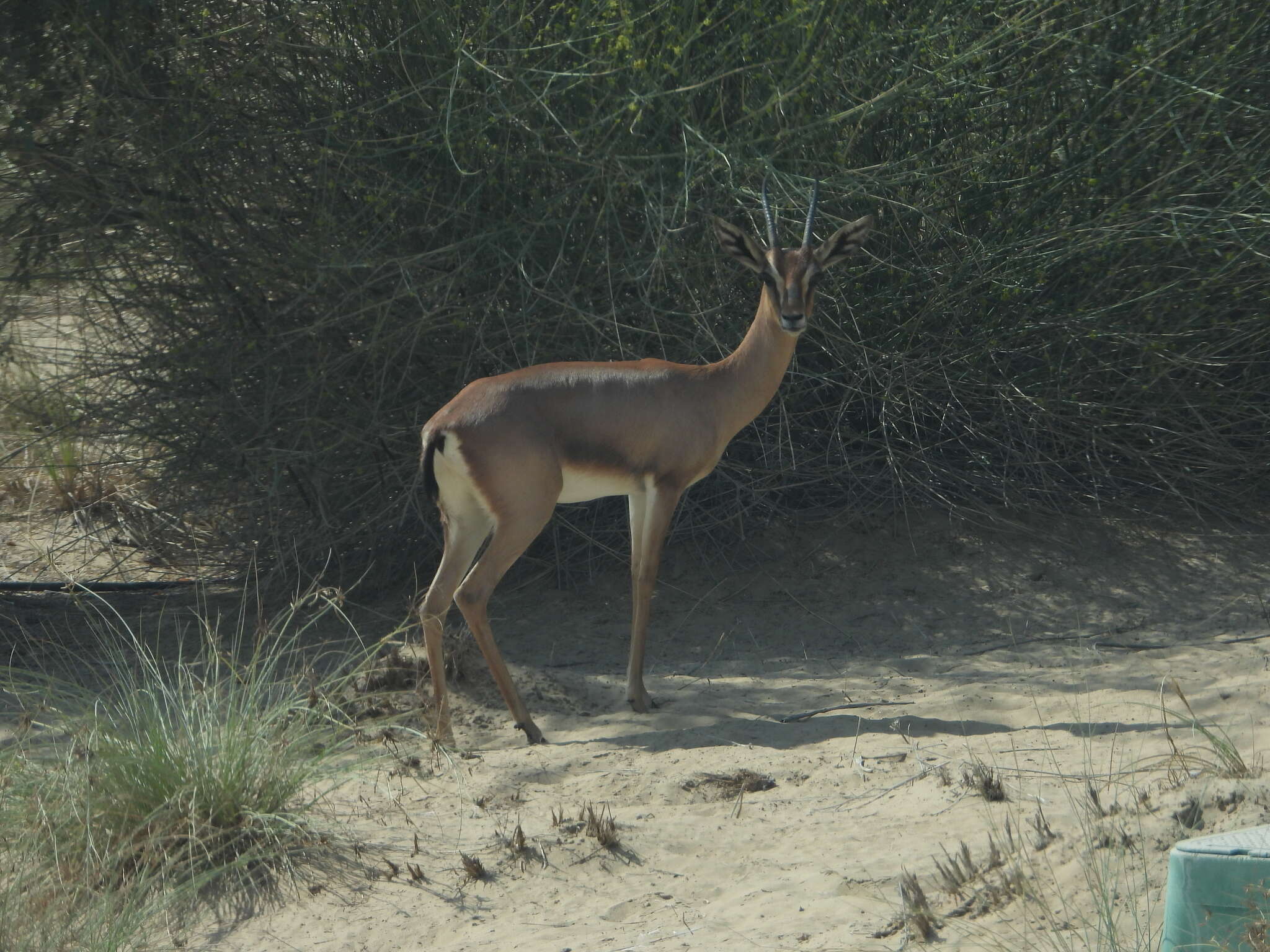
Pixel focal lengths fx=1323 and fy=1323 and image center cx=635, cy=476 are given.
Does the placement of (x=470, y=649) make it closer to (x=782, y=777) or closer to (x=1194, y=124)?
(x=782, y=777)

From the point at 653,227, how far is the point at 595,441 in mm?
1354

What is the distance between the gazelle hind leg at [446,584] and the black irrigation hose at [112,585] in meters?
2.58

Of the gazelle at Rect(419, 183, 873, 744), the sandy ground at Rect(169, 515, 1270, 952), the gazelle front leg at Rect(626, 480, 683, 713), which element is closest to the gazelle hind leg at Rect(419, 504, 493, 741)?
the gazelle at Rect(419, 183, 873, 744)

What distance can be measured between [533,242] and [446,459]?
5.33ft

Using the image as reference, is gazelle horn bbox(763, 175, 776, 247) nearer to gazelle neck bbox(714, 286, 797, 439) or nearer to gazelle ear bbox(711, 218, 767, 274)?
gazelle ear bbox(711, 218, 767, 274)

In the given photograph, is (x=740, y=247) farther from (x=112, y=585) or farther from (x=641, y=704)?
(x=112, y=585)

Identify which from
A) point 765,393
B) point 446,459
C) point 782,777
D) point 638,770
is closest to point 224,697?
point 446,459

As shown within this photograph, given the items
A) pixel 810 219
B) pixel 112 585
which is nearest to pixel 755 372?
pixel 810 219

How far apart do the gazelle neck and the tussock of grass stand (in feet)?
7.19

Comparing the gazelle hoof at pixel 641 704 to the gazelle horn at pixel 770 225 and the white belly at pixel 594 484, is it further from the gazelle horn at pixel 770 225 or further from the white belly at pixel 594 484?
the gazelle horn at pixel 770 225

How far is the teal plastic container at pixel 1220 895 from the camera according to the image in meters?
2.58

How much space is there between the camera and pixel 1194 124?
6.59m

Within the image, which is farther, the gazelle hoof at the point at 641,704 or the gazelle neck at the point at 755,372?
the gazelle neck at the point at 755,372

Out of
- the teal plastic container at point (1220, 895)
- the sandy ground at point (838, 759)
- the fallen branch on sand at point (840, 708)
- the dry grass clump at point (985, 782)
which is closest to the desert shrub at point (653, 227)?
the sandy ground at point (838, 759)
